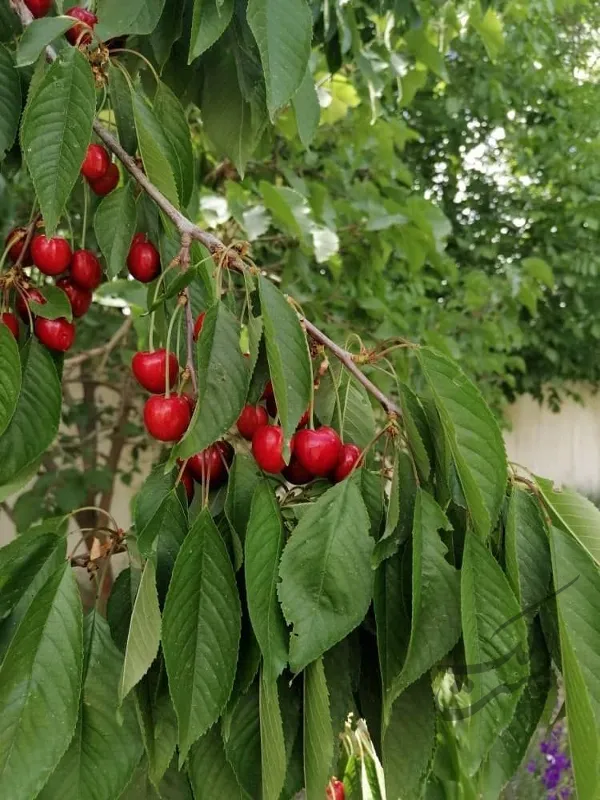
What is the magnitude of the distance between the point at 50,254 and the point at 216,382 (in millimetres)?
225

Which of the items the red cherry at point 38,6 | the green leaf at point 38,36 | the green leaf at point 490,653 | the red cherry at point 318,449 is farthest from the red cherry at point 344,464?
the red cherry at point 38,6

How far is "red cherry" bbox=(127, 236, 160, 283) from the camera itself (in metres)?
0.58

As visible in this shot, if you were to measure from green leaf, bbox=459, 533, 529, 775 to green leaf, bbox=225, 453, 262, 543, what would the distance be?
132 mm

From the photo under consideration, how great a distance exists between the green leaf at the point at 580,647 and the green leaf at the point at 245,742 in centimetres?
17

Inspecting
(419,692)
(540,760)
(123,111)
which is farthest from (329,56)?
(540,760)

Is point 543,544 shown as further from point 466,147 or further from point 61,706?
point 466,147

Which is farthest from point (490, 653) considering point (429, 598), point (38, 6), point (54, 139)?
point (38, 6)

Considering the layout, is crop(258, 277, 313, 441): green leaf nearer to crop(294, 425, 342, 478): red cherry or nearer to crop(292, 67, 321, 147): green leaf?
crop(294, 425, 342, 478): red cherry

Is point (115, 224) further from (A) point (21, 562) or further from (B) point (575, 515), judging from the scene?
(B) point (575, 515)

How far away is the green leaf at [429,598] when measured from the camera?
1.22 feet

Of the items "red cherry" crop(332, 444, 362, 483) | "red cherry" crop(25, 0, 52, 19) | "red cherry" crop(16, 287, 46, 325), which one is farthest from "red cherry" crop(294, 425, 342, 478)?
"red cherry" crop(25, 0, 52, 19)

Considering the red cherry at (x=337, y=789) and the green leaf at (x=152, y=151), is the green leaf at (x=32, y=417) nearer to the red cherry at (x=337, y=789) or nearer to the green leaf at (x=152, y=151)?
the green leaf at (x=152, y=151)

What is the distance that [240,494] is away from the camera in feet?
1.44

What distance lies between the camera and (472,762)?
36cm
